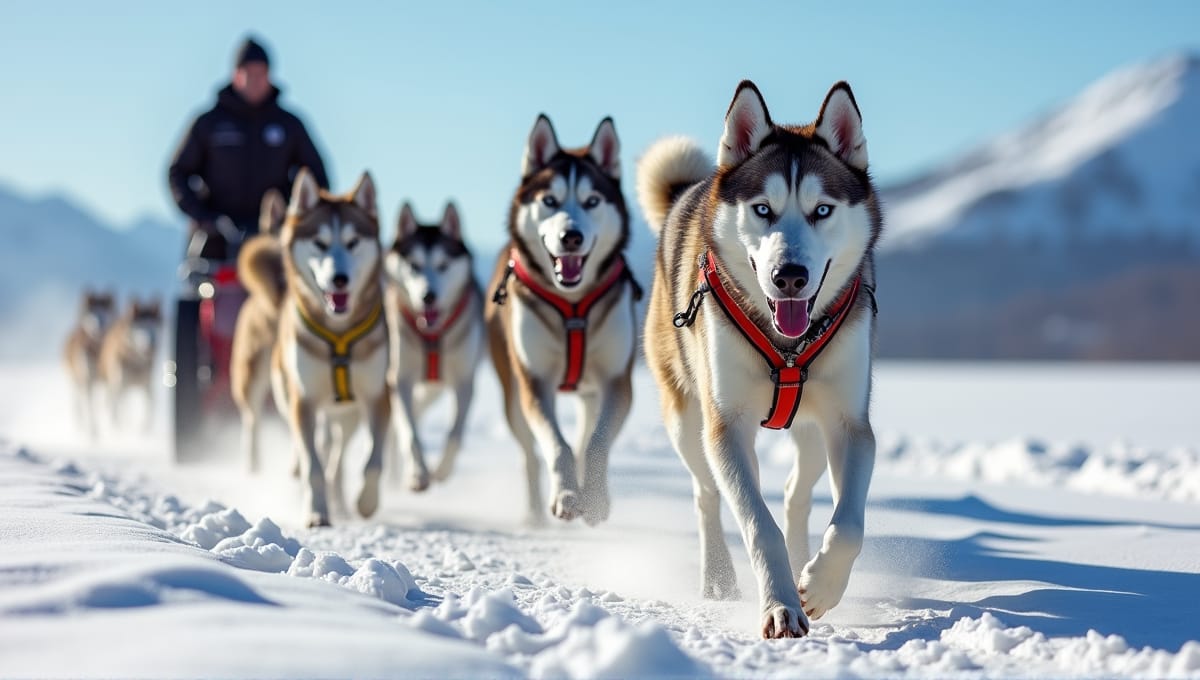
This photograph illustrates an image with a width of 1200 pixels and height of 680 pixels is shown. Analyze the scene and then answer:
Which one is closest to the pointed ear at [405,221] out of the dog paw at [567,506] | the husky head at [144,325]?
the dog paw at [567,506]

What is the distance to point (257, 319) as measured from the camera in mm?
6355

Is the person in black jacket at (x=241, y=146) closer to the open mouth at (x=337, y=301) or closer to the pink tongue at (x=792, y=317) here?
the open mouth at (x=337, y=301)

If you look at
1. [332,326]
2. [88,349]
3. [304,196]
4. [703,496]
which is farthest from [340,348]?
[88,349]

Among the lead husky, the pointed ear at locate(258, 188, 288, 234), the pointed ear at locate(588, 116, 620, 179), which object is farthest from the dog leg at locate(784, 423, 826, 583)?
the pointed ear at locate(258, 188, 288, 234)

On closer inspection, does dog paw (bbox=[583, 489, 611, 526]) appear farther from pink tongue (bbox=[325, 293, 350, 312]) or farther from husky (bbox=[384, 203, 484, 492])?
husky (bbox=[384, 203, 484, 492])

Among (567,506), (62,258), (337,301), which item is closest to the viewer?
(567,506)

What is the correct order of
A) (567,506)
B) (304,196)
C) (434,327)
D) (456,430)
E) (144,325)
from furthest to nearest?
1. (144,325)
2. (434,327)
3. (456,430)
4. (304,196)
5. (567,506)

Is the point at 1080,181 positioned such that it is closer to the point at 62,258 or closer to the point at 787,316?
the point at 787,316

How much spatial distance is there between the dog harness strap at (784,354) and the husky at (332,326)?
95.3 inches

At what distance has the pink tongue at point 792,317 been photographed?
→ 2803 millimetres

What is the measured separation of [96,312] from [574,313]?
10543 millimetres

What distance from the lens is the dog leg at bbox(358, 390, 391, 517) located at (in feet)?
16.5

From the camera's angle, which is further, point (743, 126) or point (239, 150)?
point (239, 150)

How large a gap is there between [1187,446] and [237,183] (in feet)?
22.2
